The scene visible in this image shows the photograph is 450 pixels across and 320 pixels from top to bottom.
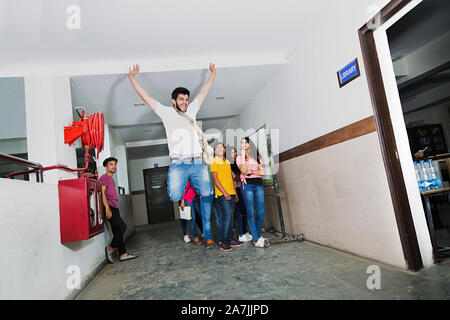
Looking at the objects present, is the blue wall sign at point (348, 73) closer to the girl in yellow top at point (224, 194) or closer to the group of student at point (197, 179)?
the group of student at point (197, 179)

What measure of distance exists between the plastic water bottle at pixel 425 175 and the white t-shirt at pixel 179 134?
198 centimetres

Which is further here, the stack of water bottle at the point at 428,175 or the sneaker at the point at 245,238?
the sneaker at the point at 245,238

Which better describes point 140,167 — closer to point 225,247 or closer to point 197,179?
point 225,247

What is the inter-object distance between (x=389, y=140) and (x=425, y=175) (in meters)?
0.51

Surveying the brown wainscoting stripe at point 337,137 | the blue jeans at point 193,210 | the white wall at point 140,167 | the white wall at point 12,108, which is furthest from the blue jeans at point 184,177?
the white wall at point 140,167

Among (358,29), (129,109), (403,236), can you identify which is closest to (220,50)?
(358,29)

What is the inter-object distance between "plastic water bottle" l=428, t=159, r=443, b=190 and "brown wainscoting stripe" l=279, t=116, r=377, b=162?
0.63m

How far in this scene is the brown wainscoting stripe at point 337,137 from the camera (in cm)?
228

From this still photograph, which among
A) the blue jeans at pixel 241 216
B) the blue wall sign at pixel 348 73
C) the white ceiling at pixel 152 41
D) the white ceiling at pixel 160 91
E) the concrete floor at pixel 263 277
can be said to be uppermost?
the white ceiling at pixel 152 41

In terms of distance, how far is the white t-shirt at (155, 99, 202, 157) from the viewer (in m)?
2.70

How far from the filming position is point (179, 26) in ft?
8.93

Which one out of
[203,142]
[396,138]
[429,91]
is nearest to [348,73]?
[396,138]
